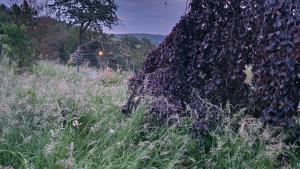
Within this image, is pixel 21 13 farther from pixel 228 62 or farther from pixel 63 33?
pixel 63 33

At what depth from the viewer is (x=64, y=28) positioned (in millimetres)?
19250

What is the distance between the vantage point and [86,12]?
50.3 feet

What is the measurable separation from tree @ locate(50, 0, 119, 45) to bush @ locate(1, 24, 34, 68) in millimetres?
7679

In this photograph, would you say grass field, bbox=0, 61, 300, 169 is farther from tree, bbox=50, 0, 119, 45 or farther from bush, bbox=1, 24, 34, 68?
tree, bbox=50, 0, 119, 45

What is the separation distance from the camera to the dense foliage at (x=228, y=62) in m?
2.44

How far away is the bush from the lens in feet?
24.3

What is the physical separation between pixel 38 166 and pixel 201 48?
166 centimetres

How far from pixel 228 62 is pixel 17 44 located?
19.3 feet

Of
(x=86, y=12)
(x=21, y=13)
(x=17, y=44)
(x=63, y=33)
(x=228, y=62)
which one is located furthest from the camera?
(x=63, y=33)

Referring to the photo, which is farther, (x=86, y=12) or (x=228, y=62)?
(x=86, y=12)

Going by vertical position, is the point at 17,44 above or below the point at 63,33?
below

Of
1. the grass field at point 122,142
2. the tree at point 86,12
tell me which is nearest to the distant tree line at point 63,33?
the tree at point 86,12

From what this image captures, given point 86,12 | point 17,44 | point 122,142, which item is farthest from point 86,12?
point 122,142

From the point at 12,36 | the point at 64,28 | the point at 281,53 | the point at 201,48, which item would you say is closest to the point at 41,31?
the point at 12,36
